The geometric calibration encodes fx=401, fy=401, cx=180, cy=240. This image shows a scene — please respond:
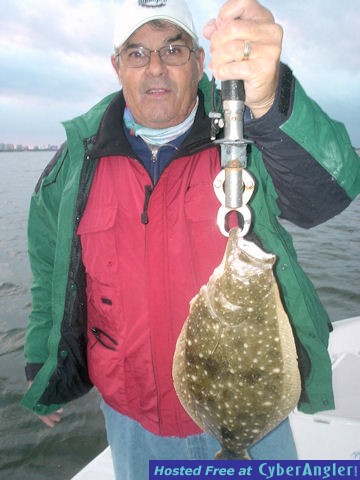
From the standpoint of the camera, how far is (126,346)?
2.64m

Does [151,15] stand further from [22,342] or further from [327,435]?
[22,342]

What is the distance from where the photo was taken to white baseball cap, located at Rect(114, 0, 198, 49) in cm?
265

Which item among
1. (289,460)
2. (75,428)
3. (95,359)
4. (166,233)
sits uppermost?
(166,233)

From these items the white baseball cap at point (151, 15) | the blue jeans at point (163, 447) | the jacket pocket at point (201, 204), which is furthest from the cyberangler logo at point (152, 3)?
the blue jeans at point (163, 447)

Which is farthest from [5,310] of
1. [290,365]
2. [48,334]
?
[290,365]

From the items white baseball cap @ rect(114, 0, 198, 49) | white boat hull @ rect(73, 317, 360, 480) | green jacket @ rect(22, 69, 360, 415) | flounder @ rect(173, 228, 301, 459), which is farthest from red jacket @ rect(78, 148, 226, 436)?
white boat hull @ rect(73, 317, 360, 480)

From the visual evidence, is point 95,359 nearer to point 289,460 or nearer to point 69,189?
point 69,189

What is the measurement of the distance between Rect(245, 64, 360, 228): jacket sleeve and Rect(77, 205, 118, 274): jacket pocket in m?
1.13

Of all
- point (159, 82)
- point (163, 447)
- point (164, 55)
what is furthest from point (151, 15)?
point (163, 447)

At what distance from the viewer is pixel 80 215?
275cm

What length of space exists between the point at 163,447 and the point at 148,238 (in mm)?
1381

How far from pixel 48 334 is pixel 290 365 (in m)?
2.05

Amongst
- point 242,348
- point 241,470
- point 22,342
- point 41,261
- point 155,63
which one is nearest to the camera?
point 242,348

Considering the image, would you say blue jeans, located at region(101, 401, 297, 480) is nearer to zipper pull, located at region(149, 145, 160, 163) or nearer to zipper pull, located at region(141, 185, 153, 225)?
zipper pull, located at region(141, 185, 153, 225)
